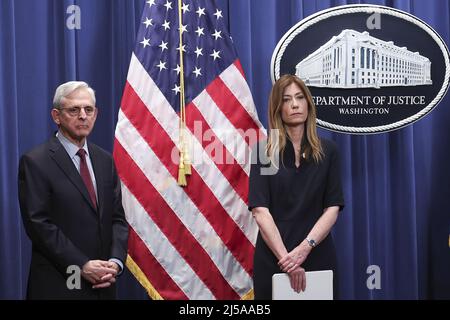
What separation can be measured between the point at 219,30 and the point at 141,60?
0.45 m

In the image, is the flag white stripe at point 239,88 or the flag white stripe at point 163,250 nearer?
the flag white stripe at point 163,250

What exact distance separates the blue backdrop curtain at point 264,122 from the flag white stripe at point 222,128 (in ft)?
1.33

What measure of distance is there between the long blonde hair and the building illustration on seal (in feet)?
1.74

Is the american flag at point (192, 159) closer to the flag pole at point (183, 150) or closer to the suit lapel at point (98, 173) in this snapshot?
the flag pole at point (183, 150)

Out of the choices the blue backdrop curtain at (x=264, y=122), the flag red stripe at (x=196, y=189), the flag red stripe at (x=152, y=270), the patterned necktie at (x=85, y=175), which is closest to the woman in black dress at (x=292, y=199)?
the flag red stripe at (x=196, y=189)

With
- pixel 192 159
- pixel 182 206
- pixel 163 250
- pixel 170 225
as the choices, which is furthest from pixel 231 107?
pixel 163 250

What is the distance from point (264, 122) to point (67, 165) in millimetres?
1371

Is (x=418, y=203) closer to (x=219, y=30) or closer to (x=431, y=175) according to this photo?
(x=431, y=175)

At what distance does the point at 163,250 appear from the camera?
Answer: 3189 millimetres

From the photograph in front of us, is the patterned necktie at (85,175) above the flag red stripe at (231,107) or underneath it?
underneath

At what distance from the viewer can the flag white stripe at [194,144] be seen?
3.22m

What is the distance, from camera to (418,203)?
3693mm

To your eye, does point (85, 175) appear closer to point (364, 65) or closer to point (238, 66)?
point (238, 66)
